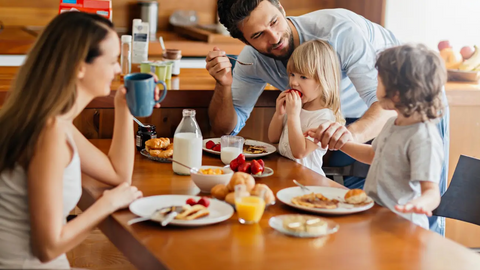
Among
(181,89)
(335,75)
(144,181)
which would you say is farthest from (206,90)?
(144,181)

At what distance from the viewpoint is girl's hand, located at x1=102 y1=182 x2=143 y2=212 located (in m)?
1.36

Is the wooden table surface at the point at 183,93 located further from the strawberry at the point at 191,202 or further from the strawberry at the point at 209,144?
the strawberry at the point at 191,202

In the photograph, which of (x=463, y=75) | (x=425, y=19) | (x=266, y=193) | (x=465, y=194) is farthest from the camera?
(x=425, y=19)

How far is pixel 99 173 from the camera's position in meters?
1.53

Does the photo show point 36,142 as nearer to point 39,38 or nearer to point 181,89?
point 39,38

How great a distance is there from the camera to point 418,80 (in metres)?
1.54

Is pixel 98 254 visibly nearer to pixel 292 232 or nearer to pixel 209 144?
pixel 209 144

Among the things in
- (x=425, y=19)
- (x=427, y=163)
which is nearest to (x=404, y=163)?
(x=427, y=163)

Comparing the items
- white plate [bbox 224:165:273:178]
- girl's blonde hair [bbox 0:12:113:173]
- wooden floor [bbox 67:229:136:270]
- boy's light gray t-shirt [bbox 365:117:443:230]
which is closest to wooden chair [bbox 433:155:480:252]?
boy's light gray t-shirt [bbox 365:117:443:230]

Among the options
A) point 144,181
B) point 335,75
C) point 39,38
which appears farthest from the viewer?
point 335,75

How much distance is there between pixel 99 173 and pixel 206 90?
0.95 metres

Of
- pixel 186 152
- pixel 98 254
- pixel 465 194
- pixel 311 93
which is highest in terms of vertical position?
pixel 311 93

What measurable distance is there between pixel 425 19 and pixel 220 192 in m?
2.68

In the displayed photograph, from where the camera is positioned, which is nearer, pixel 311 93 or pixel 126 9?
pixel 311 93
